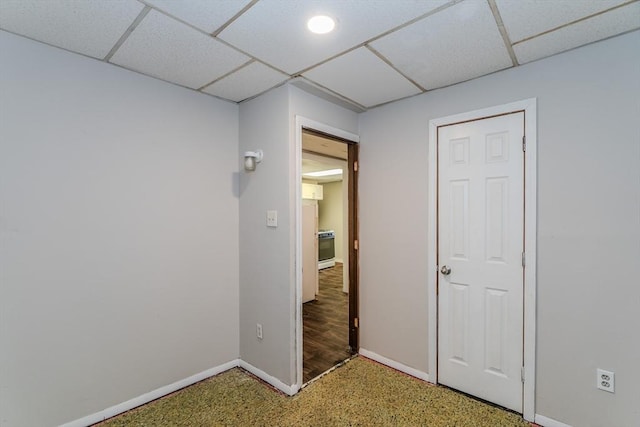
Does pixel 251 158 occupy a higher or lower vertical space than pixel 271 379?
higher

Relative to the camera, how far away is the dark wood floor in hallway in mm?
2736

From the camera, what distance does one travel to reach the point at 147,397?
2127 mm

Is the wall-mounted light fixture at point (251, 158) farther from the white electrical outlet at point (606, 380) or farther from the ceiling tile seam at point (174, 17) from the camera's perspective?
the white electrical outlet at point (606, 380)

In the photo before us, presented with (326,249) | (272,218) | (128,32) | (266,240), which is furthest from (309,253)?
(128,32)

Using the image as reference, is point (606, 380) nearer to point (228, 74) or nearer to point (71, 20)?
point (228, 74)

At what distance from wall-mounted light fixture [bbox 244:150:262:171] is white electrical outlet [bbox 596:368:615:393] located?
267 cm

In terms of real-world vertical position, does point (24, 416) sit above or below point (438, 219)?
below

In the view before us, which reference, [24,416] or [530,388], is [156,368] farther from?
[530,388]

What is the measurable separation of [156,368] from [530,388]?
263cm

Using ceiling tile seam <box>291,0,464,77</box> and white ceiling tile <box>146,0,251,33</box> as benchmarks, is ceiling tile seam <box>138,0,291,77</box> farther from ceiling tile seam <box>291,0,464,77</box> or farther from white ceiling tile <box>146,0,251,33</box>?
ceiling tile seam <box>291,0,464,77</box>

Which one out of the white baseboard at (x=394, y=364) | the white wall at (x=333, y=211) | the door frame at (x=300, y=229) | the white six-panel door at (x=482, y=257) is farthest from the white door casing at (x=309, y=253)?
the white wall at (x=333, y=211)

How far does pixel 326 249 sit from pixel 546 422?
567cm

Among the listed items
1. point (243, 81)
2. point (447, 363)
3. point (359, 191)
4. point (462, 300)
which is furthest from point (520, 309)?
point (243, 81)

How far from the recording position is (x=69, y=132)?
184 centimetres
